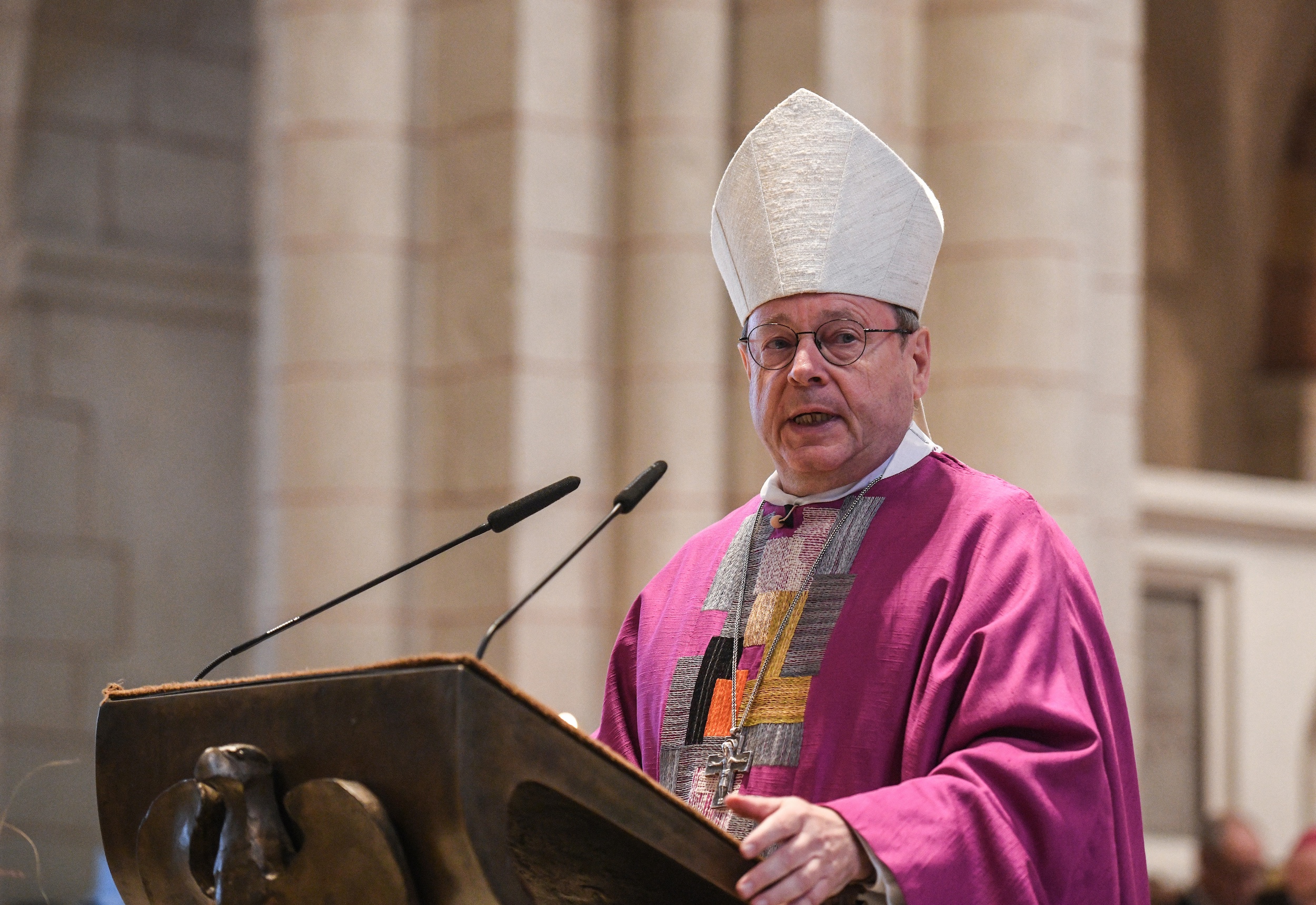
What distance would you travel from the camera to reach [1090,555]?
5473 mm

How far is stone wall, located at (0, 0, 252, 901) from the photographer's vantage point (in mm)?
6949

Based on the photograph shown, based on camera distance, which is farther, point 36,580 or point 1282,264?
point 1282,264

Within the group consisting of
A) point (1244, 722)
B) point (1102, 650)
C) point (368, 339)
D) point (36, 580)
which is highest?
point (368, 339)

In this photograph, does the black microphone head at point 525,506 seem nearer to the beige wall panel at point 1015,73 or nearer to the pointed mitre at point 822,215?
A: the pointed mitre at point 822,215

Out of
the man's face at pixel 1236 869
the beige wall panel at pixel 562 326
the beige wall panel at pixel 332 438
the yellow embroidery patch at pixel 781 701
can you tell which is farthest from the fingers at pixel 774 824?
the man's face at pixel 1236 869

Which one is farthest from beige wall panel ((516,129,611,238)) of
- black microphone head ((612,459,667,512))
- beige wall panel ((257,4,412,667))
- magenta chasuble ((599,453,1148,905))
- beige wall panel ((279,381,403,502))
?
black microphone head ((612,459,667,512))

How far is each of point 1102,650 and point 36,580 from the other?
18.1 feet

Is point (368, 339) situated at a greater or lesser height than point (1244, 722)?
greater

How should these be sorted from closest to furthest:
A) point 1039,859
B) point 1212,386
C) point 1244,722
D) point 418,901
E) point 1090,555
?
1. point 418,901
2. point 1039,859
3. point 1090,555
4. point 1244,722
5. point 1212,386

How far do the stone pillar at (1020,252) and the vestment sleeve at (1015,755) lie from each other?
308 cm

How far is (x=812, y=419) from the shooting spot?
7.83 ft

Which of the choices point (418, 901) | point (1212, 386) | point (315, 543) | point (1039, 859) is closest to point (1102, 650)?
point (1039, 859)

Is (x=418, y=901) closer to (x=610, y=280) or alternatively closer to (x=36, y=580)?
(x=610, y=280)

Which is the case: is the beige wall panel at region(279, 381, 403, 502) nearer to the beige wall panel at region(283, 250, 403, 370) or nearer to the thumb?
the beige wall panel at region(283, 250, 403, 370)
